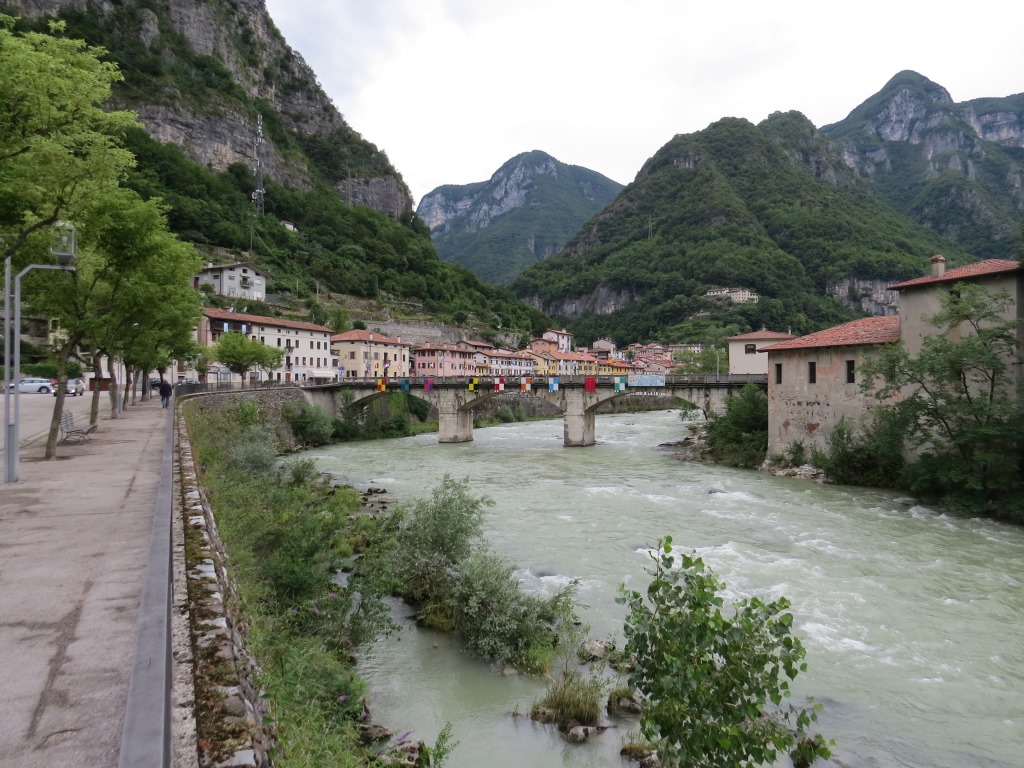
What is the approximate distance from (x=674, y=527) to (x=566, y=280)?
157m

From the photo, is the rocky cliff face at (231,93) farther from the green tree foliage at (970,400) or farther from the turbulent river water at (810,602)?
the green tree foliage at (970,400)

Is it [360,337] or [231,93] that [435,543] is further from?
[231,93]

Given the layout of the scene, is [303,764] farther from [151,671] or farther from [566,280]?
[566,280]

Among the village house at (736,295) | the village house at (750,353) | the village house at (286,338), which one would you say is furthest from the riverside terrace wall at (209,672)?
the village house at (736,295)

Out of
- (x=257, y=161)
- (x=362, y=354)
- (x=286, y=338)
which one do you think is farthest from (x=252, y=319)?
(x=257, y=161)

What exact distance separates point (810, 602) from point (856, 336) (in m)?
17.0

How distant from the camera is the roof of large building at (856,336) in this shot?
2352 centimetres

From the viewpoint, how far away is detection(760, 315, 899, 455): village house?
80.0 feet

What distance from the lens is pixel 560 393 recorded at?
42.6 m

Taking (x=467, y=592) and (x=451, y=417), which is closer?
(x=467, y=592)

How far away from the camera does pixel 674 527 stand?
17.7 meters

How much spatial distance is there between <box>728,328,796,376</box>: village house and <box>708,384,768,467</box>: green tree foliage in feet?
35.5

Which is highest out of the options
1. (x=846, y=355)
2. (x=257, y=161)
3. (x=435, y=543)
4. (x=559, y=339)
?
(x=257, y=161)

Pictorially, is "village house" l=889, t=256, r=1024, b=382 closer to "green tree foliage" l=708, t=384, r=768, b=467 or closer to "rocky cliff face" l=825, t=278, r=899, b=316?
"green tree foliage" l=708, t=384, r=768, b=467
